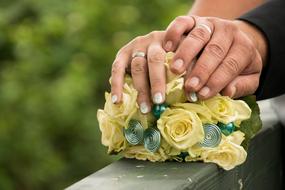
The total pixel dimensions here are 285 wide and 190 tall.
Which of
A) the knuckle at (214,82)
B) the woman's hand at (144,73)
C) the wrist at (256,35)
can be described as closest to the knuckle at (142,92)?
the woman's hand at (144,73)

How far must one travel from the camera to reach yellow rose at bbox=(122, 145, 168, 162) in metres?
1.38

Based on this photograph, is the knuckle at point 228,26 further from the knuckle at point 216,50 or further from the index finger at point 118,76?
the index finger at point 118,76

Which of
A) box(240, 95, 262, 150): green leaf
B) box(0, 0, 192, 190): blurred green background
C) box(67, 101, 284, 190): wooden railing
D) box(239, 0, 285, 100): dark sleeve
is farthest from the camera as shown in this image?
box(0, 0, 192, 190): blurred green background

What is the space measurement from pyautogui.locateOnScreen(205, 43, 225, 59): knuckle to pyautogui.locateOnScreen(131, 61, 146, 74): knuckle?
0.11 metres

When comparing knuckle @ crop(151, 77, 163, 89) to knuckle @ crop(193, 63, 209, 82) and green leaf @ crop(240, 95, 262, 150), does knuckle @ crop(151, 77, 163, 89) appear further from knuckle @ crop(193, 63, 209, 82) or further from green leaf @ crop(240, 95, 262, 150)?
green leaf @ crop(240, 95, 262, 150)

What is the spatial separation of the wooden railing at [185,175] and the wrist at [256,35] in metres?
0.17

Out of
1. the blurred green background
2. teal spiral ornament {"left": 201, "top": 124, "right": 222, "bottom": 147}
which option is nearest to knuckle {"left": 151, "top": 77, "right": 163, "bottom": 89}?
teal spiral ornament {"left": 201, "top": 124, "right": 222, "bottom": 147}

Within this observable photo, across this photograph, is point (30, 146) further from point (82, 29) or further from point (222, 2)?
point (222, 2)

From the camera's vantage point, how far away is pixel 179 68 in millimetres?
1344

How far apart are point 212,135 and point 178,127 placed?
0.19 ft

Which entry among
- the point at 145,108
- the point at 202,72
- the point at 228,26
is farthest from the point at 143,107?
the point at 228,26

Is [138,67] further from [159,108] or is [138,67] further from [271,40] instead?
[271,40]

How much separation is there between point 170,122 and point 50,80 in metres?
2.86

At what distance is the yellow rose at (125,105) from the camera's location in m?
1.36
